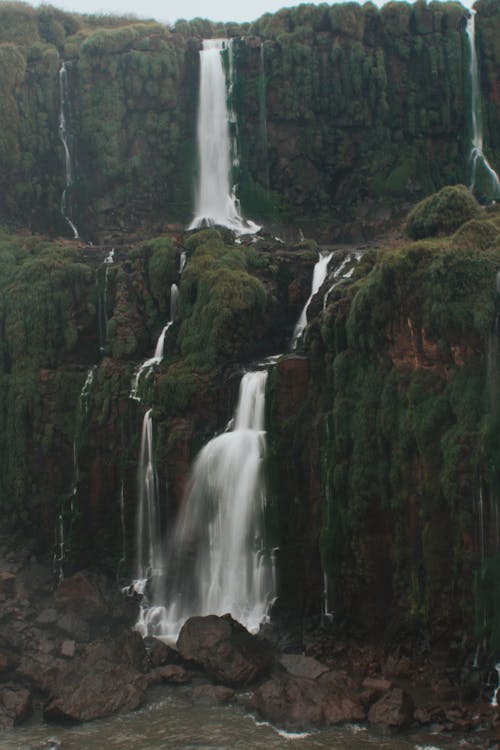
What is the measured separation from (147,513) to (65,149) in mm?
19855

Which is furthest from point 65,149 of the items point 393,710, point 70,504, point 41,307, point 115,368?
point 393,710

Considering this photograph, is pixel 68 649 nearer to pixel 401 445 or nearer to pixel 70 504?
pixel 70 504

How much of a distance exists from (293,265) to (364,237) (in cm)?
1076

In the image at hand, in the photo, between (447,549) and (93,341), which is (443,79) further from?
(447,549)

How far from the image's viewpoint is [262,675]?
2245 centimetres

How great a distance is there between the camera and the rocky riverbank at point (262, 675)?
20016 mm

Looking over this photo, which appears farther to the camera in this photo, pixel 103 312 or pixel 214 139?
pixel 214 139

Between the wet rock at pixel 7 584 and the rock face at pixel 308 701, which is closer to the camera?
the rock face at pixel 308 701

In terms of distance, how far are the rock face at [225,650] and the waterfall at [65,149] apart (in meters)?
22.9

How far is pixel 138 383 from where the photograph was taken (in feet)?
97.2

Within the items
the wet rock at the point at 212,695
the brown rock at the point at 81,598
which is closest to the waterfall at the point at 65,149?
the brown rock at the point at 81,598

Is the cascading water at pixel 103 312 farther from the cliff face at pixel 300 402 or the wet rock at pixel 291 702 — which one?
the wet rock at pixel 291 702

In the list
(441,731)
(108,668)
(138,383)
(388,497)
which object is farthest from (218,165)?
(441,731)

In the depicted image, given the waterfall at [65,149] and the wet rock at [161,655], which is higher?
the waterfall at [65,149]
